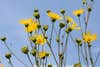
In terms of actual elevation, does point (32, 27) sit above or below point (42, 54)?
above

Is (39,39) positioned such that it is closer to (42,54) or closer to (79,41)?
(42,54)

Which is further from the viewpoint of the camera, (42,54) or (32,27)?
(32,27)

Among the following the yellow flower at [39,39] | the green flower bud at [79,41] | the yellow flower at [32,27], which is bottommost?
the green flower bud at [79,41]

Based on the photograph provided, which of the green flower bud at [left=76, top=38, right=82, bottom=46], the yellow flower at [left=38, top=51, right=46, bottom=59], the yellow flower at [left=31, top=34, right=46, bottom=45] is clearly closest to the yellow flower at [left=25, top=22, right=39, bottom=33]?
the yellow flower at [left=31, top=34, right=46, bottom=45]

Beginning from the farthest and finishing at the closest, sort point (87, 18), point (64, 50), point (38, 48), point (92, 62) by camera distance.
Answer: point (87, 18), point (92, 62), point (64, 50), point (38, 48)

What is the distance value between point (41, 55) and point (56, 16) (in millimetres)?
679

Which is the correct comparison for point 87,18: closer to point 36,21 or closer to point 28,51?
point 36,21

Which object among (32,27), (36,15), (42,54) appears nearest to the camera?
(42,54)

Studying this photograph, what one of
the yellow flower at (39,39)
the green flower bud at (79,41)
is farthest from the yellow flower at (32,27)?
the green flower bud at (79,41)

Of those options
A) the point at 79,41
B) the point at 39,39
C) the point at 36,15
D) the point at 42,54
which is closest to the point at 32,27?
the point at 39,39

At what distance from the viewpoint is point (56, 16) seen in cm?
399

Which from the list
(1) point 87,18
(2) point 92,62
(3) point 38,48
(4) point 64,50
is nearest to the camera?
(3) point 38,48

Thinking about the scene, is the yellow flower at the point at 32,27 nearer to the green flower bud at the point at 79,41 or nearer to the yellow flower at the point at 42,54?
the yellow flower at the point at 42,54

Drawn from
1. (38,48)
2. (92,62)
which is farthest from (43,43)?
(92,62)
